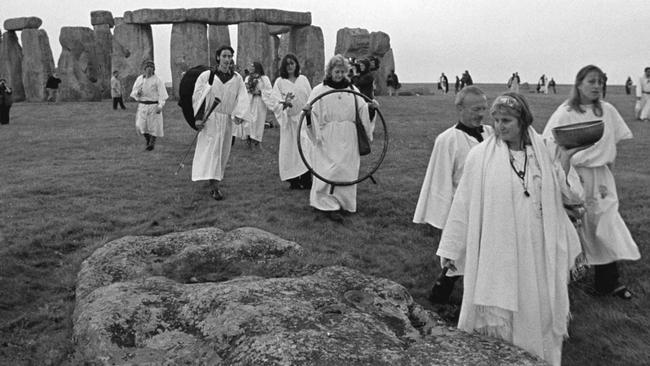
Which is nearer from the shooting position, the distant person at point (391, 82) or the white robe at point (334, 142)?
the white robe at point (334, 142)

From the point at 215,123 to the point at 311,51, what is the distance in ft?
58.8

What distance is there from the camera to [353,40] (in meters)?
30.7

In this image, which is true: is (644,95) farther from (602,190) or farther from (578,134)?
(578,134)

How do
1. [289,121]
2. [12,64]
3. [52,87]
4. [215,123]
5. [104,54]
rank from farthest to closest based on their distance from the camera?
[104,54] → [12,64] → [52,87] → [289,121] → [215,123]

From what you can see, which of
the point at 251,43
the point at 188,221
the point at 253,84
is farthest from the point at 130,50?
the point at 188,221

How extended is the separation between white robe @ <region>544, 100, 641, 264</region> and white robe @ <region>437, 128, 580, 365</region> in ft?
5.90

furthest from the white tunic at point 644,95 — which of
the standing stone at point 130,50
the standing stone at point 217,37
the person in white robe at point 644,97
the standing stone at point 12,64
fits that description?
the standing stone at point 12,64

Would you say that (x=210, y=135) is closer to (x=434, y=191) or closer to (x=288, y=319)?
(x=434, y=191)

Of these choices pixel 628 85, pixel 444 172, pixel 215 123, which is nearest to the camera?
pixel 444 172

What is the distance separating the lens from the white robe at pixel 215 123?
9.96 meters

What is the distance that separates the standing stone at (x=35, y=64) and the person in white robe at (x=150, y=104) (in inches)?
703

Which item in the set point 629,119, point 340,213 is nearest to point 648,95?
point 629,119

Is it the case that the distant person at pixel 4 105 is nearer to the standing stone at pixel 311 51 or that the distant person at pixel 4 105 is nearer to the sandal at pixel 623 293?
the standing stone at pixel 311 51

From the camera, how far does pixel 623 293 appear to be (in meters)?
6.34
